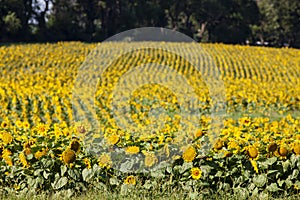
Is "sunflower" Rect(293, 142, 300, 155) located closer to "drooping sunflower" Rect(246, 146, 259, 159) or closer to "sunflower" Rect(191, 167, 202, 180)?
"drooping sunflower" Rect(246, 146, 259, 159)

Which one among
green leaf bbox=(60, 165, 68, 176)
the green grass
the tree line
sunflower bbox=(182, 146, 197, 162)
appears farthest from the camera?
the tree line

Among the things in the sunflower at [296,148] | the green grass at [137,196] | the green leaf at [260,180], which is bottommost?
the green grass at [137,196]

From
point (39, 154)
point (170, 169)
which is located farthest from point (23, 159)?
point (170, 169)

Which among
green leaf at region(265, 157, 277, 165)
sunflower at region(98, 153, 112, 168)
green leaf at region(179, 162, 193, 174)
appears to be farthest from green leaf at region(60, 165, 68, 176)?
green leaf at region(265, 157, 277, 165)

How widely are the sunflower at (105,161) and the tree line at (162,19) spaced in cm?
3446

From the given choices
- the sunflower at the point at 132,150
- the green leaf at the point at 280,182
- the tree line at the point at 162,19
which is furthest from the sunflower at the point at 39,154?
the tree line at the point at 162,19

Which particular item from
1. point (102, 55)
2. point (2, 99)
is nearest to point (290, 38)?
point (102, 55)

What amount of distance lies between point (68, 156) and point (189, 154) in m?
1.11

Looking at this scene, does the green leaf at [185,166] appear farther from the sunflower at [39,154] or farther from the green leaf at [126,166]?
the sunflower at [39,154]

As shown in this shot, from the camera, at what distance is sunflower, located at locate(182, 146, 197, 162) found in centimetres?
461

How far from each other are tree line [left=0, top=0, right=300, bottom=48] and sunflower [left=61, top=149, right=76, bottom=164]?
113 ft

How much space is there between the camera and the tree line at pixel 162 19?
40.1 metres

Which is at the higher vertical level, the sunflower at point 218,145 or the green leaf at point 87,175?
the sunflower at point 218,145

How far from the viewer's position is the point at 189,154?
461 centimetres
